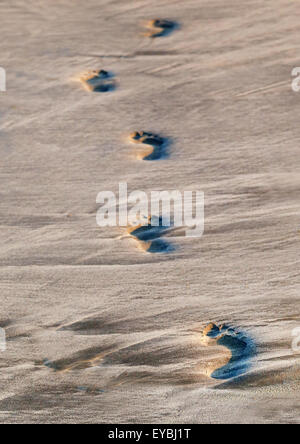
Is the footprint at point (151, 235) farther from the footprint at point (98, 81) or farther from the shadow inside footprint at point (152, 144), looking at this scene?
the footprint at point (98, 81)

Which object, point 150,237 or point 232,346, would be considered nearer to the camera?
point 232,346

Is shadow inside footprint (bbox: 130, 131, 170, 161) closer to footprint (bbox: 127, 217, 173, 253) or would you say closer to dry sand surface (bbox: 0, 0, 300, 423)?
dry sand surface (bbox: 0, 0, 300, 423)

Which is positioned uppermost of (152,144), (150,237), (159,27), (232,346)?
(159,27)

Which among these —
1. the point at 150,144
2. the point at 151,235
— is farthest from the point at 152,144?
the point at 151,235

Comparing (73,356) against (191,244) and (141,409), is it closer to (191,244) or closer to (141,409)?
(141,409)

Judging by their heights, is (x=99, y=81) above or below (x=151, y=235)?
above

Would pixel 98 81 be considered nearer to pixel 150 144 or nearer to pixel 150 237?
pixel 150 144

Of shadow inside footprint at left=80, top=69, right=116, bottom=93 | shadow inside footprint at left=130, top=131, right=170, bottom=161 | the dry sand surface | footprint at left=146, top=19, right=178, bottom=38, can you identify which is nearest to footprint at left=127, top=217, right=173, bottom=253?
the dry sand surface

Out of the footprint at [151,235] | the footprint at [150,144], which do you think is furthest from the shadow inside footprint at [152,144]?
the footprint at [151,235]
